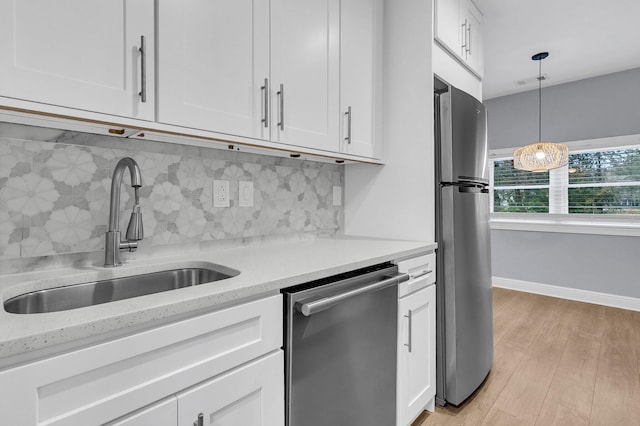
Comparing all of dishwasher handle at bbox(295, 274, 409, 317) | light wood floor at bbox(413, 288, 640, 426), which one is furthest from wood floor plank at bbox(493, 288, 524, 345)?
dishwasher handle at bbox(295, 274, 409, 317)

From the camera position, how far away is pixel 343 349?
1.19 meters

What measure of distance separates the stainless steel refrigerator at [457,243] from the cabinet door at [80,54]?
142 centimetres

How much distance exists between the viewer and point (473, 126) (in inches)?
75.4

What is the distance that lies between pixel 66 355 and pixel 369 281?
96cm

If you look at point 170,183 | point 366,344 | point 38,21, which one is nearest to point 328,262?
point 366,344

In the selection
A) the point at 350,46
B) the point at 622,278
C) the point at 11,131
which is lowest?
the point at 622,278

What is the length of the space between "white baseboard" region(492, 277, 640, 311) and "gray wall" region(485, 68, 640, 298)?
47mm

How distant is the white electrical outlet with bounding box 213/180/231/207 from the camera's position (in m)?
1.55

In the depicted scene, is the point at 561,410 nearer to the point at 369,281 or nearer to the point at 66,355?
the point at 369,281

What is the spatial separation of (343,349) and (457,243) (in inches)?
37.7

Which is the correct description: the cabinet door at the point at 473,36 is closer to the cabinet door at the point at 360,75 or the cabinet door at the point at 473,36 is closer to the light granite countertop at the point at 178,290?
the cabinet door at the point at 360,75

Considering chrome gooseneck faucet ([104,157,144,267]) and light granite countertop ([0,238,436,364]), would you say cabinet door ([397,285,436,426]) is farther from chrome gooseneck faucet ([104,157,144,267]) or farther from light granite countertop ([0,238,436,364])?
chrome gooseneck faucet ([104,157,144,267])

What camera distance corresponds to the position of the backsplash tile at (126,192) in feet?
3.49

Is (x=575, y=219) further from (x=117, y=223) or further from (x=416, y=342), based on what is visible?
(x=117, y=223)
